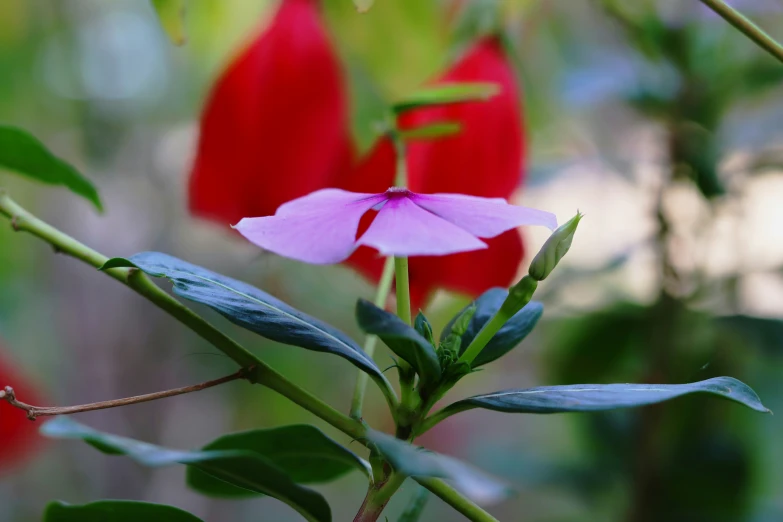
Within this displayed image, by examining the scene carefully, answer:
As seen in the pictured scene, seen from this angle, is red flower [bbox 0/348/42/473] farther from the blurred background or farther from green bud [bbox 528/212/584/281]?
green bud [bbox 528/212/584/281]

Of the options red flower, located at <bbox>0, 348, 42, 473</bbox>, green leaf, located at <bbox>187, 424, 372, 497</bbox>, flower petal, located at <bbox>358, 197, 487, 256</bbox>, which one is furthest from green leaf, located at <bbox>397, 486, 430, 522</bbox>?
red flower, located at <bbox>0, 348, 42, 473</bbox>

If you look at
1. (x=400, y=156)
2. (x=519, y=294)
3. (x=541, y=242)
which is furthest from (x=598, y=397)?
(x=541, y=242)

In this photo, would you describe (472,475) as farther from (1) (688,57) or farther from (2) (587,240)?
(2) (587,240)

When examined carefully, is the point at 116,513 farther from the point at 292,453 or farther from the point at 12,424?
the point at 12,424

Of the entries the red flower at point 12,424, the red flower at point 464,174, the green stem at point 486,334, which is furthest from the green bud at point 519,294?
the red flower at point 12,424

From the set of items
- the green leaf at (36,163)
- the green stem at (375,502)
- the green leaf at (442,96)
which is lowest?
the green stem at (375,502)

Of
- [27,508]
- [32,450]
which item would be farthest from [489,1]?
[27,508]

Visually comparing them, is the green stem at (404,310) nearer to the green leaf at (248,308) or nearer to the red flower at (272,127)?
the green leaf at (248,308)
